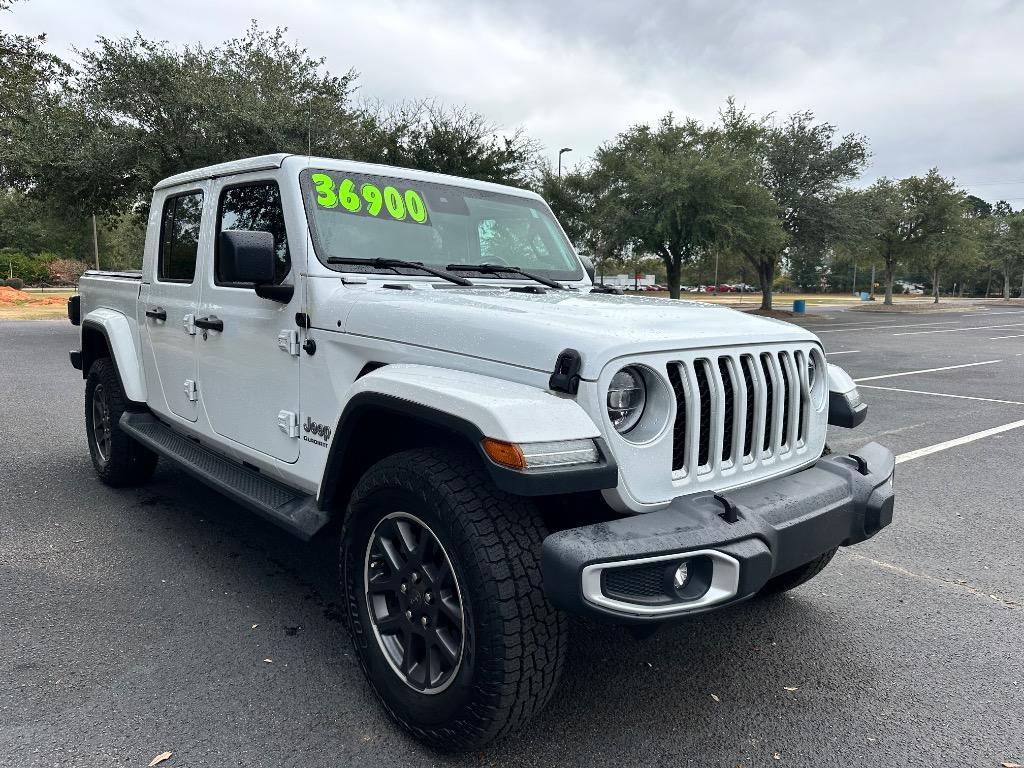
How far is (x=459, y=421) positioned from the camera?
2016mm

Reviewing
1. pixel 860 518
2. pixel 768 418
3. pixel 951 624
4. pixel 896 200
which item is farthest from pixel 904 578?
pixel 896 200

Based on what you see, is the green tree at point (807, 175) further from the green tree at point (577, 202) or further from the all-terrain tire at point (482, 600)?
the all-terrain tire at point (482, 600)

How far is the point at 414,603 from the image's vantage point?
7.52 feet

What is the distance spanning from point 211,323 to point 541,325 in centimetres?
195

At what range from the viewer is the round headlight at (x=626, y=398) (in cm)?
213

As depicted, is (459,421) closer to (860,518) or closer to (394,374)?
(394,374)

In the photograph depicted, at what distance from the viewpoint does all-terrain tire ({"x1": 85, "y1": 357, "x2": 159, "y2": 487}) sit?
4527 millimetres

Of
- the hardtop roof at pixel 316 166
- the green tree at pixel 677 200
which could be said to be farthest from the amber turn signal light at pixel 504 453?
the green tree at pixel 677 200

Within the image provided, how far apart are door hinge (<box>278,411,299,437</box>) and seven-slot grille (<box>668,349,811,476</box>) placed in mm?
1545

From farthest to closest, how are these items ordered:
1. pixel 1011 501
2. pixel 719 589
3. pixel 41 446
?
pixel 41 446 < pixel 1011 501 < pixel 719 589

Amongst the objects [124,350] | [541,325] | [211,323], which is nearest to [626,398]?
[541,325]

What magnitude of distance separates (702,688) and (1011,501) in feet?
11.9

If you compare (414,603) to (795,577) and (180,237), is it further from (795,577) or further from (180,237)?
(180,237)

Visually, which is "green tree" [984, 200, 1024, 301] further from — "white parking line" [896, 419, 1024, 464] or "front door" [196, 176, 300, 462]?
"front door" [196, 176, 300, 462]
